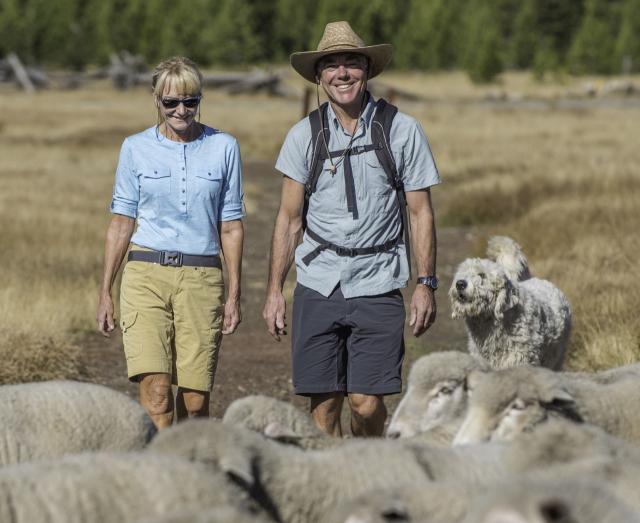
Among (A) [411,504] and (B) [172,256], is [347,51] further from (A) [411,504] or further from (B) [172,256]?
(A) [411,504]

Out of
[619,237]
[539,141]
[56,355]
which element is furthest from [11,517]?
[539,141]

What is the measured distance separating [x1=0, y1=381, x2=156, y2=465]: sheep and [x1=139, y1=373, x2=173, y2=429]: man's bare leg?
854mm

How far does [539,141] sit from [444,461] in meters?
28.2

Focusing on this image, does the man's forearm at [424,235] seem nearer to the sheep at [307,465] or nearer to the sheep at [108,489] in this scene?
the sheep at [307,465]

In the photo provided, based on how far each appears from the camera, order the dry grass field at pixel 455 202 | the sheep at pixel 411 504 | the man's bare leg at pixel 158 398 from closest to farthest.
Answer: the sheep at pixel 411 504
the man's bare leg at pixel 158 398
the dry grass field at pixel 455 202

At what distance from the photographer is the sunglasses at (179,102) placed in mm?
6461

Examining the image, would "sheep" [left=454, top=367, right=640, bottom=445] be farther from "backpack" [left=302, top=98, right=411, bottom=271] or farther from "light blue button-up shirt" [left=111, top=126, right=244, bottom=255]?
"light blue button-up shirt" [left=111, top=126, right=244, bottom=255]

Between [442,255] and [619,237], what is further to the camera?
[442,255]

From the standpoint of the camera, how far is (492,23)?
93.2 metres

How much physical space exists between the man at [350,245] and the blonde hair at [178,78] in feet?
1.75

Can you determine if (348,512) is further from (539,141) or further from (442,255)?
(539,141)

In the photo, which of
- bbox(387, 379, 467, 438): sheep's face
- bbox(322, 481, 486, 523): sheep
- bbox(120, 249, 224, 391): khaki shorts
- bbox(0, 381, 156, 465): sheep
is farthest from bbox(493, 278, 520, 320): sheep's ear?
bbox(322, 481, 486, 523): sheep

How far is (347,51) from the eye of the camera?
6559 millimetres

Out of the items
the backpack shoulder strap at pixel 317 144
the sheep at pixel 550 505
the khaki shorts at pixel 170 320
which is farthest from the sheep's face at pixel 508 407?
the sheep at pixel 550 505
